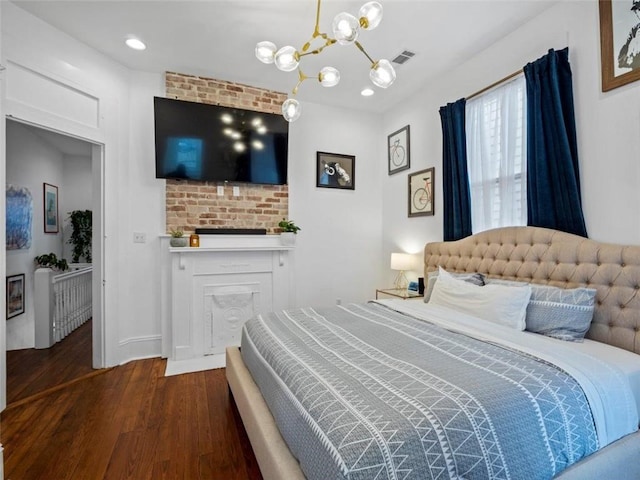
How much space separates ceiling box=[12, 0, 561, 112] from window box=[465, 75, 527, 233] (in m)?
0.56

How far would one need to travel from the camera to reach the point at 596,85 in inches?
86.4

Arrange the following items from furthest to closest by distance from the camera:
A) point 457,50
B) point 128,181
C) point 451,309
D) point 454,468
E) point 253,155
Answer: point 253,155
point 128,181
point 457,50
point 451,309
point 454,468

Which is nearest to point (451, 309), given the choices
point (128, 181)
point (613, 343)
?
point (613, 343)

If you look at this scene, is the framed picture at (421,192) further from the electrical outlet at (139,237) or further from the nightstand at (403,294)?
the electrical outlet at (139,237)

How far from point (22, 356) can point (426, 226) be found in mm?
4666

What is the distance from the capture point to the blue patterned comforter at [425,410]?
101 centimetres

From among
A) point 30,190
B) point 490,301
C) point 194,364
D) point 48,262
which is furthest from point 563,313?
point 30,190

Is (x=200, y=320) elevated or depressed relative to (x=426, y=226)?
depressed

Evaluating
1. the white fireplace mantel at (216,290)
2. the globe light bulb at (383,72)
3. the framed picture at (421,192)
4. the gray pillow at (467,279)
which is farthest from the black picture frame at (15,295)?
the framed picture at (421,192)

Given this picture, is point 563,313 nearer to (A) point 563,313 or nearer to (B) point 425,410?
(A) point 563,313

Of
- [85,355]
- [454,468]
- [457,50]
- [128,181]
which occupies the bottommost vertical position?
[85,355]

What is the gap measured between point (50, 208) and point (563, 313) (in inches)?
239

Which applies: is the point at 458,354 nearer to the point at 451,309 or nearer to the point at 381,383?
the point at 381,383

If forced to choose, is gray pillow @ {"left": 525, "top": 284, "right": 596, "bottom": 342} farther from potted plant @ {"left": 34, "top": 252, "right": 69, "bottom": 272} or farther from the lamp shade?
potted plant @ {"left": 34, "top": 252, "right": 69, "bottom": 272}
